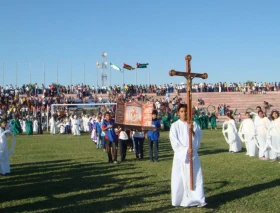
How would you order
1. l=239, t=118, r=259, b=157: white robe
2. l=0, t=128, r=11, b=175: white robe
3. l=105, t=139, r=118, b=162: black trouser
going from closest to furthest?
1. l=0, t=128, r=11, b=175: white robe
2. l=105, t=139, r=118, b=162: black trouser
3. l=239, t=118, r=259, b=157: white robe

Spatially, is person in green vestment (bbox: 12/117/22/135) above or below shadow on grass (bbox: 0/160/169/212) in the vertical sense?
above

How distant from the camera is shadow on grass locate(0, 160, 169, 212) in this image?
8891 mm

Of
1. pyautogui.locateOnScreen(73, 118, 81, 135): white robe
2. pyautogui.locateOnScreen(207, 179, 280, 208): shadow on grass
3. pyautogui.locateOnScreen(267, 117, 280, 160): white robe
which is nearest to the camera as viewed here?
pyautogui.locateOnScreen(207, 179, 280, 208): shadow on grass

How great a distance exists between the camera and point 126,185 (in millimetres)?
10961

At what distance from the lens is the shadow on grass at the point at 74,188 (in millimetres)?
8891

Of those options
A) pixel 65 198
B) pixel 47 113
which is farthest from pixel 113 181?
pixel 47 113

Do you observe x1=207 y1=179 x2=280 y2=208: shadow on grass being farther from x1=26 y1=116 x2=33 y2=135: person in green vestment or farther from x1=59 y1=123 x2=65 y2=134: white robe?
x1=26 y1=116 x2=33 y2=135: person in green vestment

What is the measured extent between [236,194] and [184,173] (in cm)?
177

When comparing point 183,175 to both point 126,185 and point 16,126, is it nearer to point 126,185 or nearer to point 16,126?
point 126,185

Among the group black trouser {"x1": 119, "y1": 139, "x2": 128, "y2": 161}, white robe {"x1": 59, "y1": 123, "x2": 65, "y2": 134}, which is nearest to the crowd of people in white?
black trouser {"x1": 119, "y1": 139, "x2": 128, "y2": 161}

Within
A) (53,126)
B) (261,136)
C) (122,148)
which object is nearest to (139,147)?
(122,148)

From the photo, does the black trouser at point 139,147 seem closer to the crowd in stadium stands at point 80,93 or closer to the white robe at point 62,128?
the white robe at point 62,128

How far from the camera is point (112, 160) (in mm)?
15930

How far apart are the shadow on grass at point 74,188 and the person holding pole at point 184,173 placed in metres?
0.98
